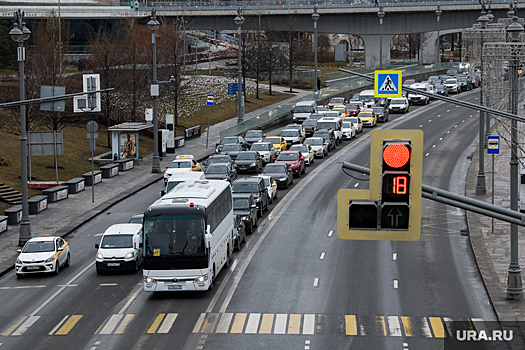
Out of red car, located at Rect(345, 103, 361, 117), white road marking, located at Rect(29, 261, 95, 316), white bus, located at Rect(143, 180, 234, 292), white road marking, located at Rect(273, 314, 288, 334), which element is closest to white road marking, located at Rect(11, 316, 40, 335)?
white road marking, located at Rect(29, 261, 95, 316)

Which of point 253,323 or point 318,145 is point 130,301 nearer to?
point 253,323

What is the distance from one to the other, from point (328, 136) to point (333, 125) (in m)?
3.35

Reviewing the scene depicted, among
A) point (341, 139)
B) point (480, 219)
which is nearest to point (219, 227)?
point (480, 219)

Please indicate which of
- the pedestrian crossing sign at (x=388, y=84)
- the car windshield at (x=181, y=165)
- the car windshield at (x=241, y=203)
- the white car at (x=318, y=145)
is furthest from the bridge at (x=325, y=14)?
the pedestrian crossing sign at (x=388, y=84)

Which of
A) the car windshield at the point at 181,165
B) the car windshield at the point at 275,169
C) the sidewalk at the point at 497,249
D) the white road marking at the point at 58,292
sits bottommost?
the white road marking at the point at 58,292

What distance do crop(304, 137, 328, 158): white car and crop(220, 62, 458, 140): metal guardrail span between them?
31.3ft

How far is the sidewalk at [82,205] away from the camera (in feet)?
109

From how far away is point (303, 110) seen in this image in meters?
70.9

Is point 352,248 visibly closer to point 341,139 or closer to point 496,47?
point 496,47

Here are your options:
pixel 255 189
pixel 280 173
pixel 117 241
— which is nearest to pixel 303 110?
pixel 280 173

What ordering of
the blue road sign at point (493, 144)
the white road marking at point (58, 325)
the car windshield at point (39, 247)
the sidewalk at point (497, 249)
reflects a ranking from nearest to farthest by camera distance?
the white road marking at point (58, 325), the sidewalk at point (497, 249), the car windshield at point (39, 247), the blue road sign at point (493, 144)

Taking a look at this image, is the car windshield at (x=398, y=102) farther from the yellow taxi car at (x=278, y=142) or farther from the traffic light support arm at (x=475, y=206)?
the traffic light support arm at (x=475, y=206)

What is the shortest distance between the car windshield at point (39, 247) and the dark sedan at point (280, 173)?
17.4m

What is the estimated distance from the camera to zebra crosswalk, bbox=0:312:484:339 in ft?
68.4
